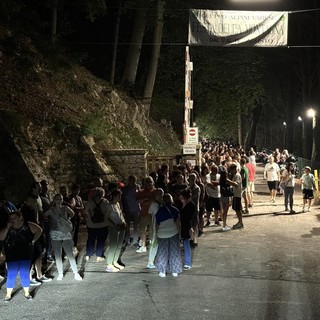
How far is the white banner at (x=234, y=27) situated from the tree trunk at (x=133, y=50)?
7.99 m

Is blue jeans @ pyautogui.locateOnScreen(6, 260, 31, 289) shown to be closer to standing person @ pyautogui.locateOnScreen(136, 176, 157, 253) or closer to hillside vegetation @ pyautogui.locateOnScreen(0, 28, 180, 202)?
standing person @ pyautogui.locateOnScreen(136, 176, 157, 253)

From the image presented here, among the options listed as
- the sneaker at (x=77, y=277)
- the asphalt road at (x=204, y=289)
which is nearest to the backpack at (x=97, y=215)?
the asphalt road at (x=204, y=289)

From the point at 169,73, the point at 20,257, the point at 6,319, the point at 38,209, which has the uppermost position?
the point at 169,73

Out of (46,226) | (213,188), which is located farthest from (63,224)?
(213,188)

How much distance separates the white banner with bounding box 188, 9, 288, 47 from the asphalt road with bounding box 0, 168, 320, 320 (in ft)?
23.1

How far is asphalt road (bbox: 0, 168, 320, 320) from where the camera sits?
6.95 meters

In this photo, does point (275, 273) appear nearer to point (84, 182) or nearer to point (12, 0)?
point (84, 182)

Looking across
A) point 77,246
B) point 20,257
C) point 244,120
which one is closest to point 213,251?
point 77,246

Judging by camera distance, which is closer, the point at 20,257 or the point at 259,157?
the point at 20,257

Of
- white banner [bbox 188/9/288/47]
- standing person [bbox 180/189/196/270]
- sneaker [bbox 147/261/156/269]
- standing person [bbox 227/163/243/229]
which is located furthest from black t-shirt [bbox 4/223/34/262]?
white banner [bbox 188/9/288/47]

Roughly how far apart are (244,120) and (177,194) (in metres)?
56.7

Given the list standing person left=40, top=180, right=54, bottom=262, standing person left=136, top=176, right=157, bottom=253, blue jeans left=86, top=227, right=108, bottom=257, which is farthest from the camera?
standing person left=136, top=176, right=157, bottom=253

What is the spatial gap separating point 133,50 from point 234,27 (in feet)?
28.7

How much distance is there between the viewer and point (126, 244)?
37.1ft
